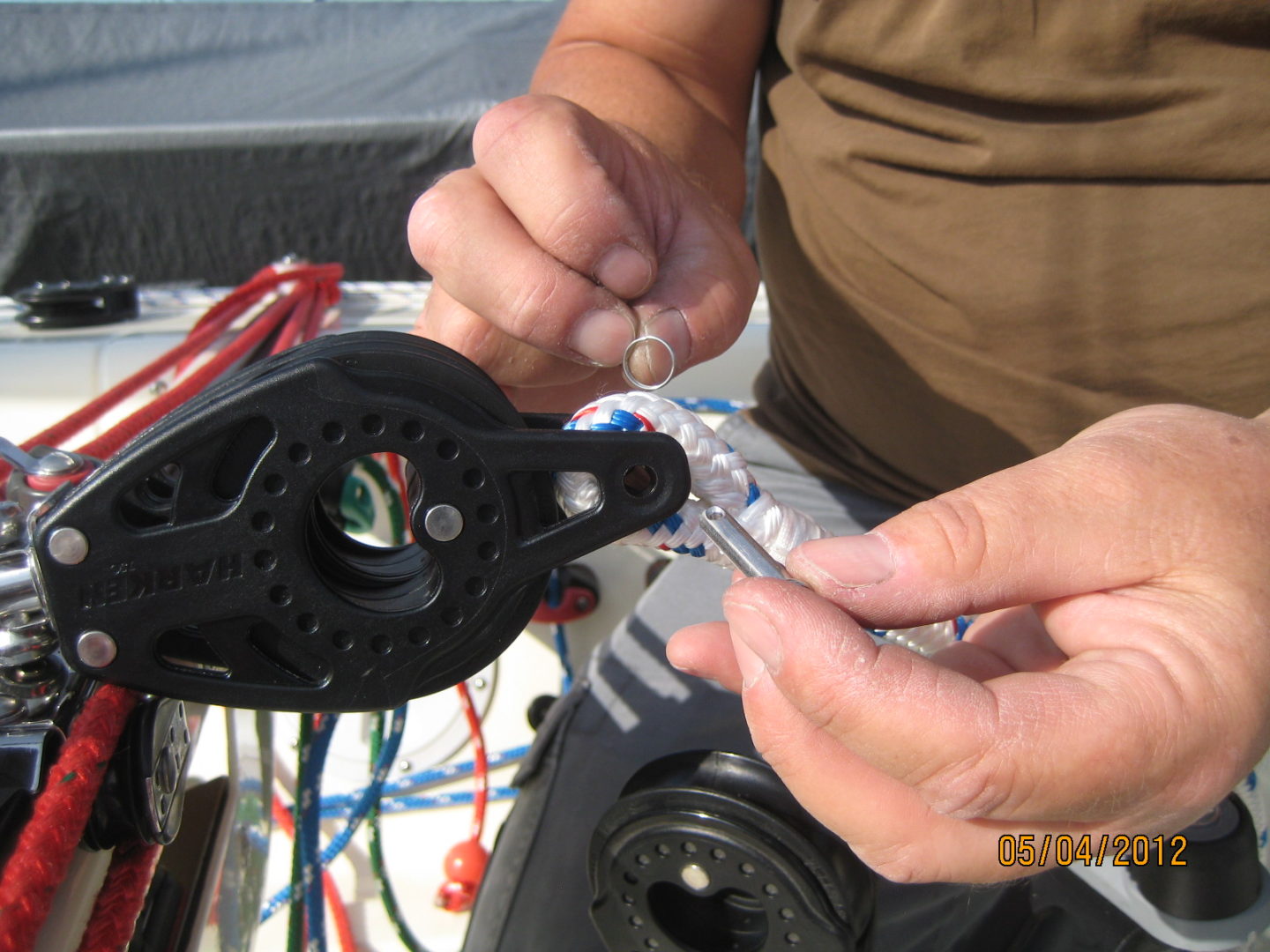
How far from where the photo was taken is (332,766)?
133cm

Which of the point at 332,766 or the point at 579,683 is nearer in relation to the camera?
the point at 579,683

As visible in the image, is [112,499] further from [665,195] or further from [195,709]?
[665,195]

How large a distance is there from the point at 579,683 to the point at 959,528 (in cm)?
57

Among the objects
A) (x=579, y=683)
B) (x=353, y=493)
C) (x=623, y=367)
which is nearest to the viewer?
(x=623, y=367)

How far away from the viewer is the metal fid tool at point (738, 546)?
Answer: 19.0 inches

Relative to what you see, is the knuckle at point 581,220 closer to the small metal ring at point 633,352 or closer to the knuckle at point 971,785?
the small metal ring at point 633,352

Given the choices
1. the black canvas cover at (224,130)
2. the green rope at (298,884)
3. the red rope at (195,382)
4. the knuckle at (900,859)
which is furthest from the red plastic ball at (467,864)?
the black canvas cover at (224,130)

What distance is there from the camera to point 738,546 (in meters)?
0.50

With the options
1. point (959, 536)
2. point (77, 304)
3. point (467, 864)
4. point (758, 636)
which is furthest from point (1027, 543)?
point (77, 304)

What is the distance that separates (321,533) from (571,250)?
9.3 inches

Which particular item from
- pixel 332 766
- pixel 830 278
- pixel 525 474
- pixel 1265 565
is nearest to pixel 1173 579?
pixel 1265 565

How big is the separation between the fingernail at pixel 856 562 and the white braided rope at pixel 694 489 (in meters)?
0.07

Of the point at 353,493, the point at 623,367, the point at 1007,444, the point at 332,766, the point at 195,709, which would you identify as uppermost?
the point at 623,367

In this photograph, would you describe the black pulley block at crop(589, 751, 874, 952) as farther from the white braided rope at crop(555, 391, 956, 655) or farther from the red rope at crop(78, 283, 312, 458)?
the red rope at crop(78, 283, 312, 458)
